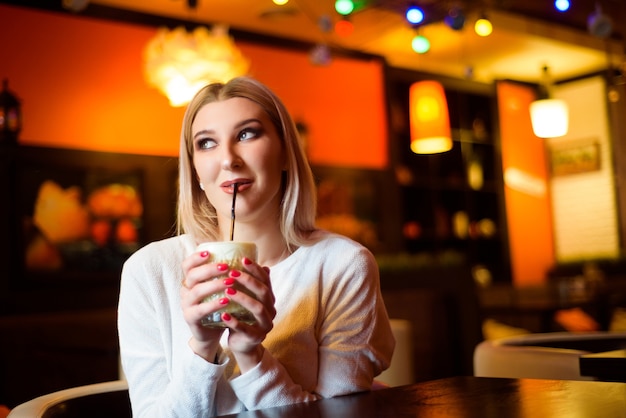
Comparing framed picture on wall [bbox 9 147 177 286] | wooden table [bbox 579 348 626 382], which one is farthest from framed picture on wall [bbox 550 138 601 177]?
wooden table [bbox 579 348 626 382]

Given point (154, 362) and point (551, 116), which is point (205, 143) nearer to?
point (154, 362)

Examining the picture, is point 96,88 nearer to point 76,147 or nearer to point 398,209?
point 76,147

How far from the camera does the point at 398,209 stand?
8781 millimetres

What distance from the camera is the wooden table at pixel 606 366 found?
1.78 m

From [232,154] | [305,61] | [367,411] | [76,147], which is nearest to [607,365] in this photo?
[367,411]

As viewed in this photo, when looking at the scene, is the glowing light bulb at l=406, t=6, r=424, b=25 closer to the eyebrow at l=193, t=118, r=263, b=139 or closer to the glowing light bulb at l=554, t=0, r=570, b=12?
the glowing light bulb at l=554, t=0, r=570, b=12

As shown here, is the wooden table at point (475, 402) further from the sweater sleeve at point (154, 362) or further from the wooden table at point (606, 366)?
the wooden table at point (606, 366)

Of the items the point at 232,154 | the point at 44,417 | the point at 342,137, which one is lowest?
the point at 44,417

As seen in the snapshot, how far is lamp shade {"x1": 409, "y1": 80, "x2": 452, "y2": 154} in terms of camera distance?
6273 mm

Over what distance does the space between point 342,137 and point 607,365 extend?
6759 mm

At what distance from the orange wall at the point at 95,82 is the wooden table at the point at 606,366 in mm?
5157

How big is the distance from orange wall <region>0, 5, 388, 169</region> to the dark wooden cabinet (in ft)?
4.98

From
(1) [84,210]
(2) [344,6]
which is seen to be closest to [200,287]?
(2) [344,6]

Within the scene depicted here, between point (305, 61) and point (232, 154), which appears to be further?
point (305, 61)
